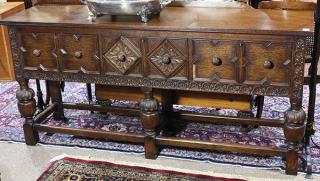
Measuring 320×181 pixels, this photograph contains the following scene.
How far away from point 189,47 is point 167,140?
597mm

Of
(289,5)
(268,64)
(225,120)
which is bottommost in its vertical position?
(225,120)

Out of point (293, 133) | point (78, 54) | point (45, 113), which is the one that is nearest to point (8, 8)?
point (45, 113)

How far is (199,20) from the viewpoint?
253 cm

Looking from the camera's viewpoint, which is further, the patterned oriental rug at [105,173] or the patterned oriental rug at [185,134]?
the patterned oriental rug at [185,134]

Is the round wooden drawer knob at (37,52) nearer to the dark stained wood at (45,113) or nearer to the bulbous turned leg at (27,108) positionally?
the bulbous turned leg at (27,108)

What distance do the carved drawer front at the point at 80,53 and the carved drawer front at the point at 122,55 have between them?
0.06 metres

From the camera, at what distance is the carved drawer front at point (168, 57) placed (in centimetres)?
245

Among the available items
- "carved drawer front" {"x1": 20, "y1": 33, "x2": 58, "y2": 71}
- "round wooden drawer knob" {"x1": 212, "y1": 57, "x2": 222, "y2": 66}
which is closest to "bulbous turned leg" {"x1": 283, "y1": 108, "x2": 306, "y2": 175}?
"round wooden drawer knob" {"x1": 212, "y1": 57, "x2": 222, "y2": 66}

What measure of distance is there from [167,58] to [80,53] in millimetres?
524

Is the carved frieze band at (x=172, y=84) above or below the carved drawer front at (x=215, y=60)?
below

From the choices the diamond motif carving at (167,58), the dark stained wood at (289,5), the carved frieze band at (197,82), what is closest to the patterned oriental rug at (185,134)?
the carved frieze band at (197,82)

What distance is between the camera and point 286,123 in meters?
2.45

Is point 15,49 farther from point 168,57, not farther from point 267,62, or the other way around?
point 267,62

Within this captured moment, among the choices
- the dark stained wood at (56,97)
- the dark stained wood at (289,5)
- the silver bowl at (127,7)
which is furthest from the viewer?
the dark stained wood at (56,97)
